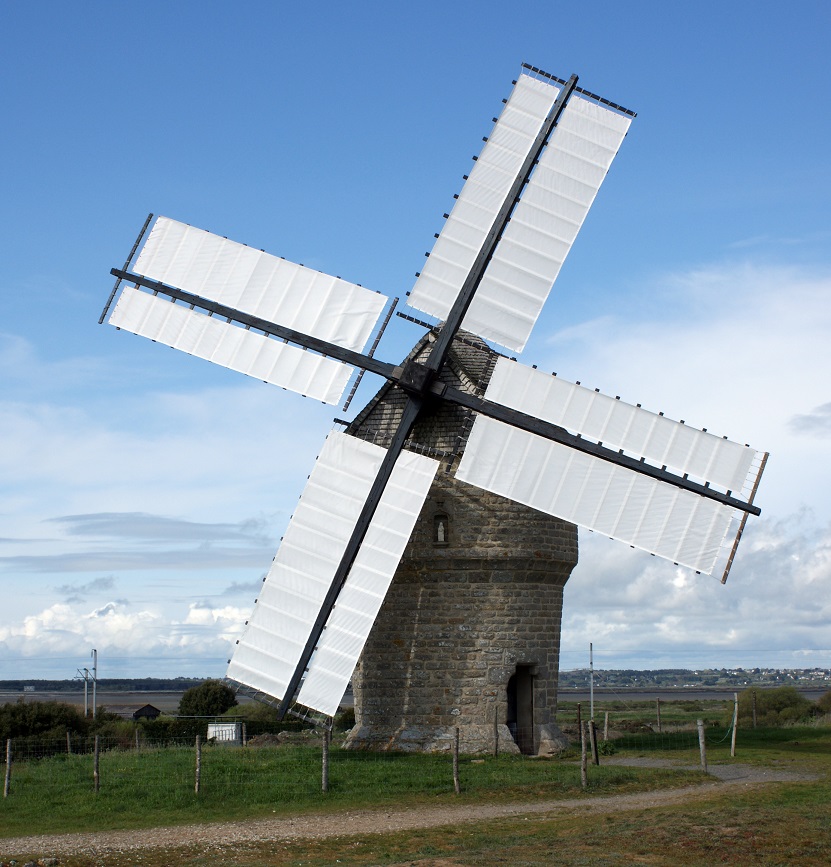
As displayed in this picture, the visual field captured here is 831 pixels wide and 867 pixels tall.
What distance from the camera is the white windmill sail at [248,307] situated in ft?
60.7

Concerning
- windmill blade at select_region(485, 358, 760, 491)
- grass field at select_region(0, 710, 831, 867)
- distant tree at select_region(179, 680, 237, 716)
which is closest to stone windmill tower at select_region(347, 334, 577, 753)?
grass field at select_region(0, 710, 831, 867)

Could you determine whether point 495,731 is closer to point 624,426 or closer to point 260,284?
point 624,426

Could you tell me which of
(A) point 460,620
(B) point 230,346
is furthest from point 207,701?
(B) point 230,346

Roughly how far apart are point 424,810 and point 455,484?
6430mm

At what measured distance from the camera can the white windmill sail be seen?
18.5 m

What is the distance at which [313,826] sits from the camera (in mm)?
14758

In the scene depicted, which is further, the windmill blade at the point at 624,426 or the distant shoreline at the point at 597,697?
the distant shoreline at the point at 597,697

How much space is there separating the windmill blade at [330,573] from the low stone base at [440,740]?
11.0 feet

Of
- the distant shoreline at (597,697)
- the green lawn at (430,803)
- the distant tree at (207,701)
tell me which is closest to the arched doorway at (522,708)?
the green lawn at (430,803)

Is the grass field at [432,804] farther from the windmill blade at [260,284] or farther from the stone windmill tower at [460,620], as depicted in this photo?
the windmill blade at [260,284]

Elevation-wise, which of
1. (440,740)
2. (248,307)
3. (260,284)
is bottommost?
(440,740)

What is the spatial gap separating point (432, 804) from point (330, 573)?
13.0ft

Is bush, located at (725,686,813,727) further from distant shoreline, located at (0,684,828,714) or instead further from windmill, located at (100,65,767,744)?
distant shoreline, located at (0,684,828,714)

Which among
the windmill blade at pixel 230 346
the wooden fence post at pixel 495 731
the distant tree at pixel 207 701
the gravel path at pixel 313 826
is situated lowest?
the distant tree at pixel 207 701
